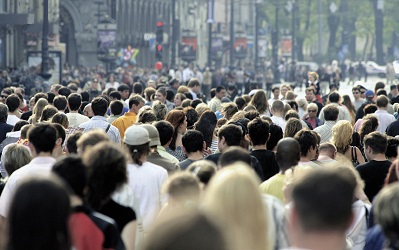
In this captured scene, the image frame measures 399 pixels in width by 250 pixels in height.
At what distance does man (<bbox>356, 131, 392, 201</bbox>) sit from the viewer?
11.4 metres

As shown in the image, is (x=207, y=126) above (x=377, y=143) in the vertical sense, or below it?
below

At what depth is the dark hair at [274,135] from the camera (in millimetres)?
13359

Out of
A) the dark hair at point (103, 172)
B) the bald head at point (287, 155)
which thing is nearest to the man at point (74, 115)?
the bald head at point (287, 155)

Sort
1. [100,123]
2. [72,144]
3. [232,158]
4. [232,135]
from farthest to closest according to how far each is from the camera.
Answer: [100,123], [232,135], [72,144], [232,158]

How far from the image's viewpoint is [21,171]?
960cm

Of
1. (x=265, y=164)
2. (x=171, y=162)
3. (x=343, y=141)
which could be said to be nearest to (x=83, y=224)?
(x=171, y=162)

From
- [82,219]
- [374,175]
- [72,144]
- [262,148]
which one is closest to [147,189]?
[72,144]

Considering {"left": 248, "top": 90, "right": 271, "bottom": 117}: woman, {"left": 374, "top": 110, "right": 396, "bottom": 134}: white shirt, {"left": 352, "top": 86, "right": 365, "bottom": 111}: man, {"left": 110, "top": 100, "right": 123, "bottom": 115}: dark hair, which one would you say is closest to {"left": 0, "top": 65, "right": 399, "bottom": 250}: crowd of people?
{"left": 110, "top": 100, "right": 123, "bottom": 115}: dark hair

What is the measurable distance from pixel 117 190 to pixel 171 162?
3.57 meters

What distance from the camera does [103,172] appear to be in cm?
752

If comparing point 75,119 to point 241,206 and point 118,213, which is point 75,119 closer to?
point 118,213

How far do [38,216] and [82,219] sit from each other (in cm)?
160

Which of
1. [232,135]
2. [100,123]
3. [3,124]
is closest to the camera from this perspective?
[232,135]

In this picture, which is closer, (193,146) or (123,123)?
(193,146)
